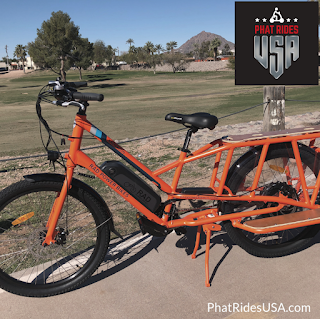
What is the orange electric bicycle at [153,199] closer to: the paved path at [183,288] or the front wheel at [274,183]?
the front wheel at [274,183]

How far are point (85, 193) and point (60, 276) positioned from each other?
77 cm

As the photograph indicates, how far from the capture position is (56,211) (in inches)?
111

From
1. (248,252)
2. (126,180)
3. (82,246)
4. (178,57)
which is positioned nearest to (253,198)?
(248,252)

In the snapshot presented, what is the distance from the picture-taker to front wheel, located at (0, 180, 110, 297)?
2.77 meters

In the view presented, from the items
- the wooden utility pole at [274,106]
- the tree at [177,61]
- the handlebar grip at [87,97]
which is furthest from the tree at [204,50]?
the handlebar grip at [87,97]

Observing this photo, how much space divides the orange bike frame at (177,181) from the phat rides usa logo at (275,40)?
2957mm

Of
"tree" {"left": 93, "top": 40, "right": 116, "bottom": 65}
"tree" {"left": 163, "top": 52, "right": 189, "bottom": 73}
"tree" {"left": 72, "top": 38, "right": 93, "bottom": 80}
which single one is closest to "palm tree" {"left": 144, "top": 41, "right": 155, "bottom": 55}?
"tree" {"left": 93, "top": 40, "right": 116, "bottom": 65}

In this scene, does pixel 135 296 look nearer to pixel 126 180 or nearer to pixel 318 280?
pixel 126 180

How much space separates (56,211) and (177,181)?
1011 millimetres

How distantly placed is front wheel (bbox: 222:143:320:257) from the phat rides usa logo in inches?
110

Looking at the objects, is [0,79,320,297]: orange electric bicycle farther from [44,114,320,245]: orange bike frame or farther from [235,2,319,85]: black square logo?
[235,2,319,85]: black square logo

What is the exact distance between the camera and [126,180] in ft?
9.57

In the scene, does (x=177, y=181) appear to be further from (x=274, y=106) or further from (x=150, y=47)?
(x=150, y=47)

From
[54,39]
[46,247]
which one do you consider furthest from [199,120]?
[54,39]
